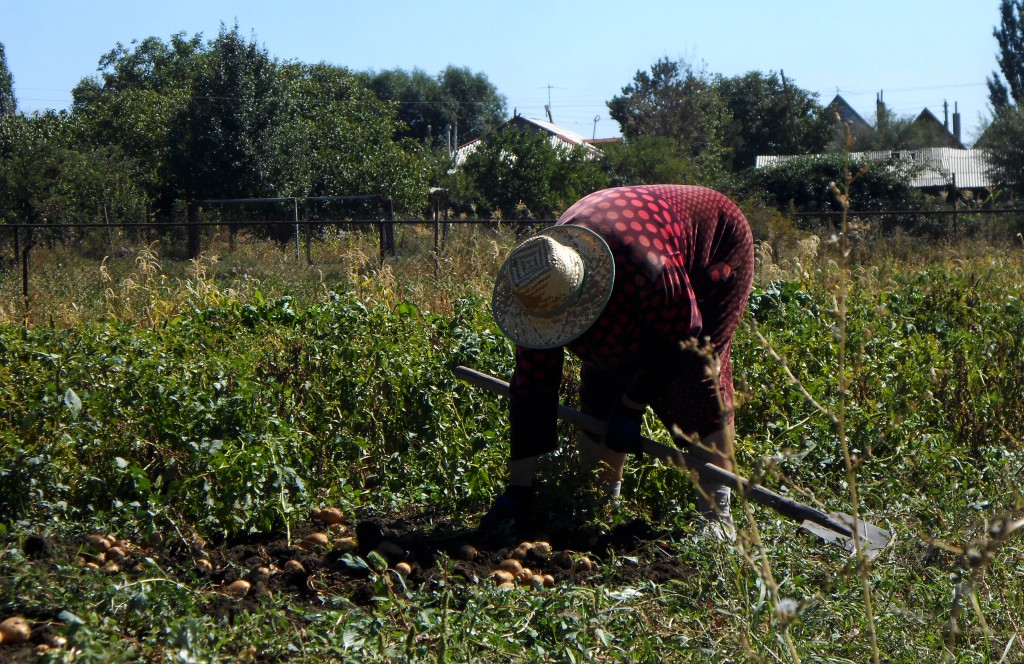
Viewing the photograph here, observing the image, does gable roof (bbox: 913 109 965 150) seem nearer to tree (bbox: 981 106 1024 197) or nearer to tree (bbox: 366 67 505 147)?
tree (bbox: 981 106 1024 197)

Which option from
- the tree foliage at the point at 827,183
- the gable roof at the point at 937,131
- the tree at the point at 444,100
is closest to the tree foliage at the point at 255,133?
the tree foliage at the point at 827,183

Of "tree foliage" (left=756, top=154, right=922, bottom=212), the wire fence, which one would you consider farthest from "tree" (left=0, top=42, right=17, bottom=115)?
"tree foliage" (left=756, top=154, right=922, bottom=212)

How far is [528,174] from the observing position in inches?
997

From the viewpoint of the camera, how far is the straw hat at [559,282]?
10.4 ft

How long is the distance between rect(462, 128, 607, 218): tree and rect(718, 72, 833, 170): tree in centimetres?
2288

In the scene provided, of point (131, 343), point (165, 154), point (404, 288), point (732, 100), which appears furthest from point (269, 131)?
point (732, 100)

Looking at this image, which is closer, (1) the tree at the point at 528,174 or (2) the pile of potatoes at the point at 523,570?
(2) the pile of potatoes at the point at 523,570

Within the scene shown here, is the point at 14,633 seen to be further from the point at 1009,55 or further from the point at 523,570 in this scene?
the point at 1009,55

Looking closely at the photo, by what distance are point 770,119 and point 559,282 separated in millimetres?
49258

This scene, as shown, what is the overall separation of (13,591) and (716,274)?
244 centimetres

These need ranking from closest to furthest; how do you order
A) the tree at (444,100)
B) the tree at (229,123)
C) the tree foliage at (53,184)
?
the tree foliage at (53,184)
the tree at (229,123)
the tree at (444,100)

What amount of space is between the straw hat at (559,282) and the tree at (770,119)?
45451 mm

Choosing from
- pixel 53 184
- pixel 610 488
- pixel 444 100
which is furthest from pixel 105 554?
pixel 444 100

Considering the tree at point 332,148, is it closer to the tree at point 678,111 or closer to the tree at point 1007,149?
the tree at point 678,111
